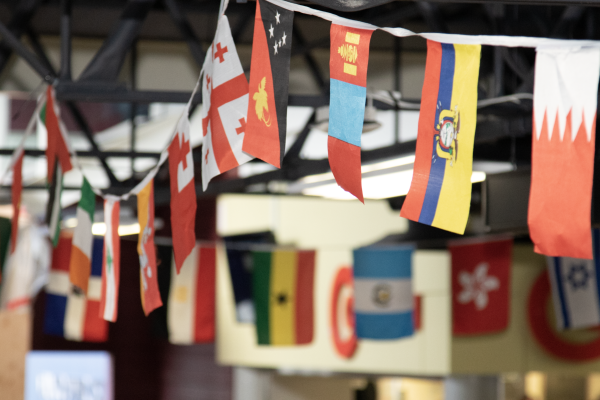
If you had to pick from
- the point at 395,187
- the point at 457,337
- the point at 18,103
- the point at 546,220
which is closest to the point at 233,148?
the point at 546,220

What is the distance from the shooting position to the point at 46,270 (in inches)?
485

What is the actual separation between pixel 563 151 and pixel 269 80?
3.92 ft

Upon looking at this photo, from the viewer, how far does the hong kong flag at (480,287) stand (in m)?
8.97

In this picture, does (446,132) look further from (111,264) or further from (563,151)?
(111,264)

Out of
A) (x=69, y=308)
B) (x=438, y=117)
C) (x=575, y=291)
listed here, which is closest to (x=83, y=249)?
(x=438, y=117)

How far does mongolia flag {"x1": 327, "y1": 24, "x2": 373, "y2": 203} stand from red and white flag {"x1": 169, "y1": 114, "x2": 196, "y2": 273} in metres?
1.17

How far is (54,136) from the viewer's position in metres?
5.44

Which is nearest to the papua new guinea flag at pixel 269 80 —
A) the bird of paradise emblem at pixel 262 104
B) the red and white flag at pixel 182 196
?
the bird of paradise emblem at pixel 262 104

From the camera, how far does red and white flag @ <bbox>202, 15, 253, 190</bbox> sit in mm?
3422

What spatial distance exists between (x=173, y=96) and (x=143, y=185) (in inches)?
25.9

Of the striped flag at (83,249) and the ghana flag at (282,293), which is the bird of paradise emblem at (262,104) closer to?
the striped flag at (83,249)

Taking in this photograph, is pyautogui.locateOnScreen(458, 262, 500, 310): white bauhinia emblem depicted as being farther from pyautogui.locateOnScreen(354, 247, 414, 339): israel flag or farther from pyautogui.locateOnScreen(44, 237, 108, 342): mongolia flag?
pyautogui.locateOnScreen(44, 237, 108, 342): mongolia flag

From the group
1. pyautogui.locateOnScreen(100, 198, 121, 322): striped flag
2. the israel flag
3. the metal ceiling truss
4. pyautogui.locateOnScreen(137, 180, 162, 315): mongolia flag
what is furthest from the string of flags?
the israel flag

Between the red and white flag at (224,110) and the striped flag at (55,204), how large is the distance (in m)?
2.18
